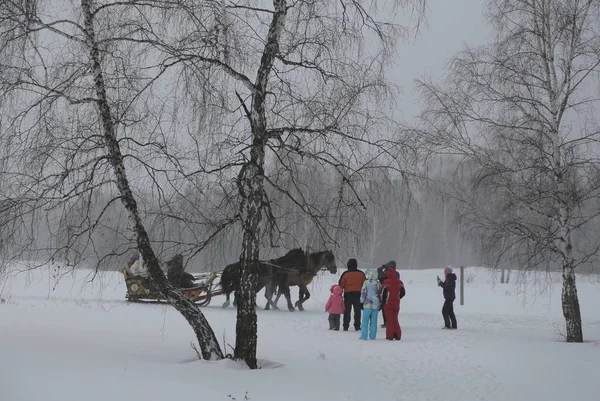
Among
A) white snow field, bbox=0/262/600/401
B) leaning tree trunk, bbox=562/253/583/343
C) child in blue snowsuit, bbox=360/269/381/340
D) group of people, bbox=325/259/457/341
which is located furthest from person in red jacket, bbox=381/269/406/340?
leaning tree trunk, bbox=562/253/583/343

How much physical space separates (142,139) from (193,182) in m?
0.84

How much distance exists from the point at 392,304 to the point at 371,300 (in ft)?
1.41

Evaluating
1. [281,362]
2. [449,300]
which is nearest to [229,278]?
[449,300]

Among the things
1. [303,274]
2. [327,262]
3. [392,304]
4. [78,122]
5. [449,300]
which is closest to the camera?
[78,122]

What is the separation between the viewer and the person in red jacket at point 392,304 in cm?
1241

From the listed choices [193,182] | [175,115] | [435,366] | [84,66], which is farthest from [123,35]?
[435,366]

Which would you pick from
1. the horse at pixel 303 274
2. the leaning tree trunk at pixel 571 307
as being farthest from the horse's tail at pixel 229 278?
the leaning tree trunk at pixel 571 307

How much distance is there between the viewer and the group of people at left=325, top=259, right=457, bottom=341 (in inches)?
491

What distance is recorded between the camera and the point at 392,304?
12609mm

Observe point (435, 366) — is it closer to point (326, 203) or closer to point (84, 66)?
point (326, 203)

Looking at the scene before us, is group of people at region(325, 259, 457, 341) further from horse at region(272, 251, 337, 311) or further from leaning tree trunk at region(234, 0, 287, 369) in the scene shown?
leaning tree trunk at region(234, 0, 287, 369)

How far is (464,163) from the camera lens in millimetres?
13469

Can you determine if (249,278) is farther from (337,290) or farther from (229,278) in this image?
(229,278)

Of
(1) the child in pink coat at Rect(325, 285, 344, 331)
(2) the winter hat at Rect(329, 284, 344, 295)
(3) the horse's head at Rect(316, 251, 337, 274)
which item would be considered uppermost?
(3) the horse's head at Rect(316, 251, 337, 274)
